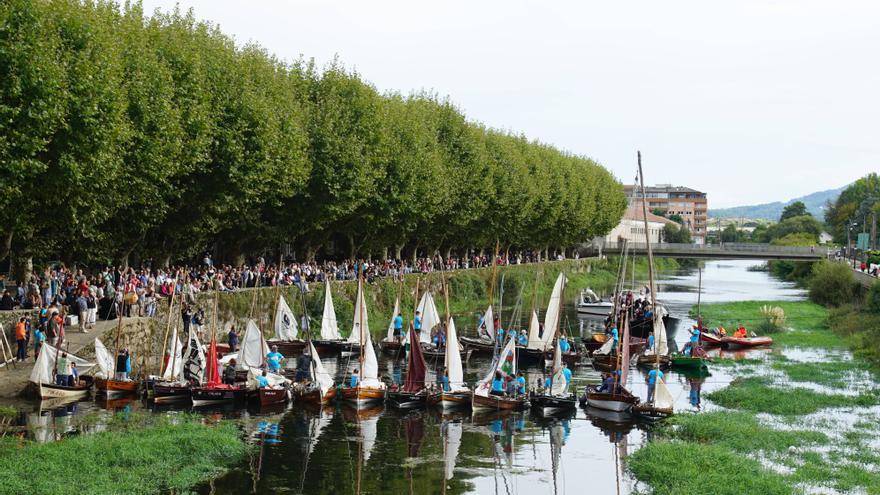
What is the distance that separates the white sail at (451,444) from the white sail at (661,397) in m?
8.93

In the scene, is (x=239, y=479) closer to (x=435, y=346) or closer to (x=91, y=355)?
(x=91, y=355)

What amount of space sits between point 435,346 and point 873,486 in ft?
102

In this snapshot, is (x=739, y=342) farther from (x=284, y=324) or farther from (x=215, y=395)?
(x=215, y=395)

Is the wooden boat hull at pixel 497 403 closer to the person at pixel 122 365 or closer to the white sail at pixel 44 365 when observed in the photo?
the person at pixel 122 365

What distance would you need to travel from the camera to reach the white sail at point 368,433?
119ft

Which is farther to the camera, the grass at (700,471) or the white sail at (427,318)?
the white sail at (427,318)

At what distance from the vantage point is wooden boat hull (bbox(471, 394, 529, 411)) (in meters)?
43.8

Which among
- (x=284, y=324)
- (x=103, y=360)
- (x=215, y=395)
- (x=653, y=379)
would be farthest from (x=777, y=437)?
(x=284, y=324)

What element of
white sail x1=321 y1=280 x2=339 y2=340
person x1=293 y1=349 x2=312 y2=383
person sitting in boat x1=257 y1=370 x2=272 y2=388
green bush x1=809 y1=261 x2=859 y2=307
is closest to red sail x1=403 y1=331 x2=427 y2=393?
person x1=293 y1=349 x2=312 y2=383

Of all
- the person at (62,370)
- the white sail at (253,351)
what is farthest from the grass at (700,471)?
the person at (62,370)

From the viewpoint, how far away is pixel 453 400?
44.0 metres

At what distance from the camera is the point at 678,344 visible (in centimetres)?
7200

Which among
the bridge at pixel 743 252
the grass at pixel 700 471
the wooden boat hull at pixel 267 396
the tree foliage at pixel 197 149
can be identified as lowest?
the grass at pixel 700 471

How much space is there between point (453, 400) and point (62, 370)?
1740cm
